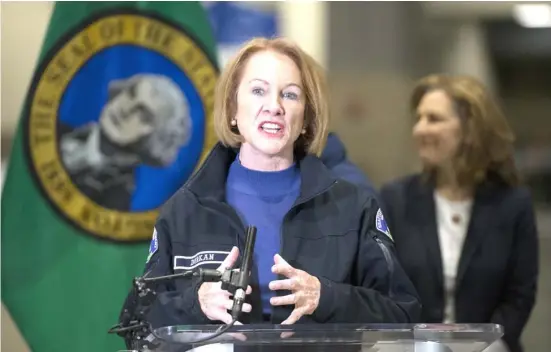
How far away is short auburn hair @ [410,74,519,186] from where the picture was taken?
1.78m

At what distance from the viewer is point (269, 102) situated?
1.24 metres

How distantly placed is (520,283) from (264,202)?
0.80m

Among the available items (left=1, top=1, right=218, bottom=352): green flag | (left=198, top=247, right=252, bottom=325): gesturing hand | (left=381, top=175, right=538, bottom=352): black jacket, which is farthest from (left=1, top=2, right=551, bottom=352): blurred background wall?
(left=198, top=247, right=252, bottom=325): gesturing hand

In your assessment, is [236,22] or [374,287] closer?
[374,287]

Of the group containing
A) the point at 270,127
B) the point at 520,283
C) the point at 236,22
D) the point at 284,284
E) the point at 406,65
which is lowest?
the point at 520,283

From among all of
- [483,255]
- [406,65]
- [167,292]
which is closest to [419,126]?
[406,65]

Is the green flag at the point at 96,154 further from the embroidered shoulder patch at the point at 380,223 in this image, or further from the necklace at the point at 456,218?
the embroidered shoulder patch at the point at 380,223

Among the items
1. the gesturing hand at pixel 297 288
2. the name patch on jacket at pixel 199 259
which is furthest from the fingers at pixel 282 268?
the name patch on jacket at pixel 199 259

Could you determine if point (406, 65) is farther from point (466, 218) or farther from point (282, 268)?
point (282, 268)

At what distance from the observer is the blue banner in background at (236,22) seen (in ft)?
6.27

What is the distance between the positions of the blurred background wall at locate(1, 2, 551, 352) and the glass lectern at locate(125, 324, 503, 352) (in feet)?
2.80

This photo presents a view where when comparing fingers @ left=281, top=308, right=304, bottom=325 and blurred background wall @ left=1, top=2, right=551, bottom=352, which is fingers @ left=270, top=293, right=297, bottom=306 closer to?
fingers @ left=281, top=308, right=304, bottom=325

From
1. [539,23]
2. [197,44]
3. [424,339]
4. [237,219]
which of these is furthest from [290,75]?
[539,23]

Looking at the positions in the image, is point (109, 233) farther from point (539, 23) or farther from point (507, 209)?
point (539, 23)
